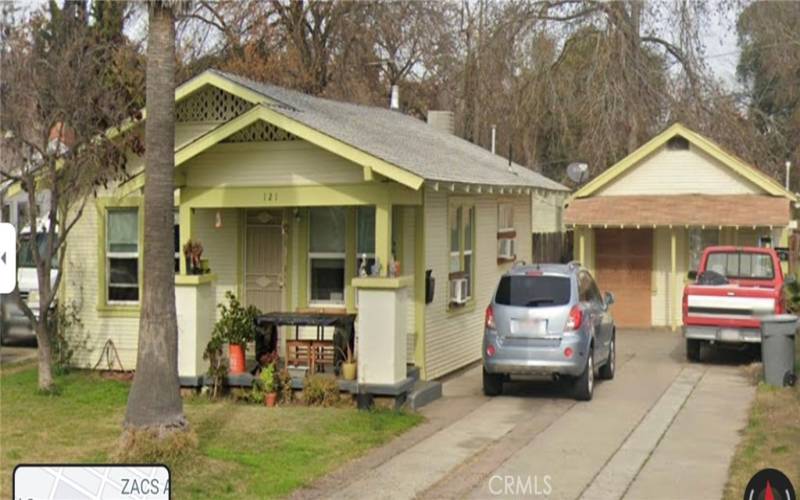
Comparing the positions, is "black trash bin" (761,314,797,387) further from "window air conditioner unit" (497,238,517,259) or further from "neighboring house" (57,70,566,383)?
"window air conditioner unit" (497,238,517,259)

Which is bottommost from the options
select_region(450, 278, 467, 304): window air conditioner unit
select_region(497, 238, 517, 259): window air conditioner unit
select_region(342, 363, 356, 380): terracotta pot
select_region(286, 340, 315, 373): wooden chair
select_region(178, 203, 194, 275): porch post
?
select_region(342, 363, 356, 380): terracotta pot

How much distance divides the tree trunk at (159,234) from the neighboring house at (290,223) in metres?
3.14

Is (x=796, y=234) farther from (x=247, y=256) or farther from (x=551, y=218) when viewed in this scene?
(x=247, y=256)

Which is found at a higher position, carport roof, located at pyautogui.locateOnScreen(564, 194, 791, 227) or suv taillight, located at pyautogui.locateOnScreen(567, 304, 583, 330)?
carport roof, located at pyautogui.locateOnScreen(564, 194, 791, 227)

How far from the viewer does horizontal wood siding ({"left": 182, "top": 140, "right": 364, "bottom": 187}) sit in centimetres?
1459

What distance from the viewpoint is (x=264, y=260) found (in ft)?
55.3

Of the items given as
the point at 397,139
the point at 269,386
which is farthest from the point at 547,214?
the point at 269,386

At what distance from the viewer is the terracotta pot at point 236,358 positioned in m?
14.4

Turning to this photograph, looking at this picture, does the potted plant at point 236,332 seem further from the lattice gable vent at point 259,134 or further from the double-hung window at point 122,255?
the double-hung window at point 122,255

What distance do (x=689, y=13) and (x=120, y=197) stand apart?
68.3 ft

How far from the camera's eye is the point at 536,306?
14336 mm

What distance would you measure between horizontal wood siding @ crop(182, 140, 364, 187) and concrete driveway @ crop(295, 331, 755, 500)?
354cm

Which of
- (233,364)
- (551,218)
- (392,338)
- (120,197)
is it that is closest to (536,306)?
(392,338)
